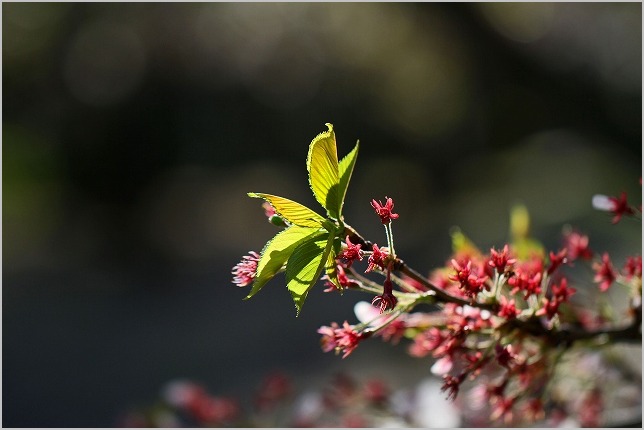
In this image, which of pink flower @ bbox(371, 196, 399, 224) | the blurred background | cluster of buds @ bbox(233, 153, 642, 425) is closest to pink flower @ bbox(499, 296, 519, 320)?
cluster of buds @ bbox(233, 153, 642, 425)

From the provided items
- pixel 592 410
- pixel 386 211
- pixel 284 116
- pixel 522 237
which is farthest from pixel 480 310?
pixel 284 116

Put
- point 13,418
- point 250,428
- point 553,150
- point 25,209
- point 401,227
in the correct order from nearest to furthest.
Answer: point 250,428, point 13,418, point 401,227, point 553,150, point 25,209

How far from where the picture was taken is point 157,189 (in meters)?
5.17

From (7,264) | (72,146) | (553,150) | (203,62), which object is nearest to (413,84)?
(553,150)

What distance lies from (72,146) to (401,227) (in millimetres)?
2285

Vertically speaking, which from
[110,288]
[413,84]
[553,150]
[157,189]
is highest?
[413,84]

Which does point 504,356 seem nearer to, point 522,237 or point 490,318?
point 490,318

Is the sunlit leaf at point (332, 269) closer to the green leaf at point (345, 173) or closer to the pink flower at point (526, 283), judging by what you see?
the green leaf at point (345, 173)

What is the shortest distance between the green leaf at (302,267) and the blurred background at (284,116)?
394 cm

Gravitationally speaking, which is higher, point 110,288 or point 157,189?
point 157,189

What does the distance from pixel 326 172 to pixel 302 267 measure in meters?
0.06

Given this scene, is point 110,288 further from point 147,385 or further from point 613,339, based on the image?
point 613,339

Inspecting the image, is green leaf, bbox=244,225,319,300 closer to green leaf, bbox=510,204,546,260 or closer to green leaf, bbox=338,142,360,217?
Answer: green leaf, bbox=338,142,360,217

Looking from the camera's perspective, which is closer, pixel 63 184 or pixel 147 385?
pixel 147 385
